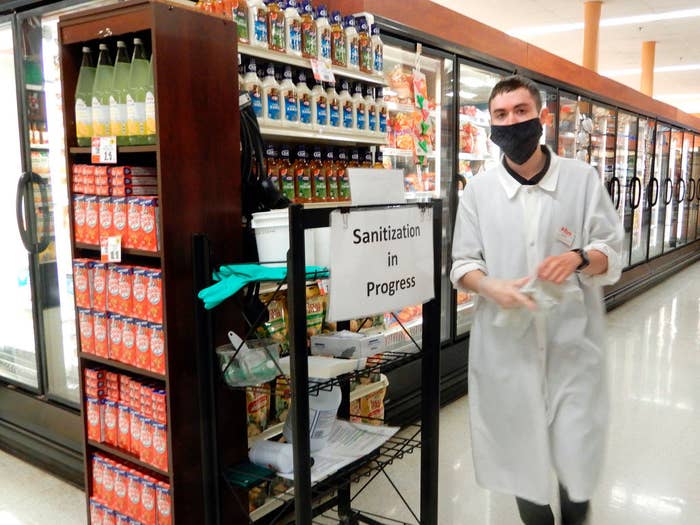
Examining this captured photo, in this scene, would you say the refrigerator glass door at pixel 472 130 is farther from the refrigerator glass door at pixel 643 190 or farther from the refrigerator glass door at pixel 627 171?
the refrigerator glass door at pixel 643 190

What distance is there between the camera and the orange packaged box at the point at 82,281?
2197 mm

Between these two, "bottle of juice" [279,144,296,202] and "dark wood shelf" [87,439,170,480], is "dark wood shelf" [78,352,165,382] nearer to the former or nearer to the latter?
"dark wood shelf" [87,439,170,480]

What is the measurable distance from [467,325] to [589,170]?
9.21 ft

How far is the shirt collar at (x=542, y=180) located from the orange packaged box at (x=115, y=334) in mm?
1396

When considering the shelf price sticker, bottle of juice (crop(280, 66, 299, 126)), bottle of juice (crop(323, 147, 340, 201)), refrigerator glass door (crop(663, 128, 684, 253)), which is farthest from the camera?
refrigerator glass door (crop(663, 128, 684, 253))

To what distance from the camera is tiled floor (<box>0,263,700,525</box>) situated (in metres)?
2.74

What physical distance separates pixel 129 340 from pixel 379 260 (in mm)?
961

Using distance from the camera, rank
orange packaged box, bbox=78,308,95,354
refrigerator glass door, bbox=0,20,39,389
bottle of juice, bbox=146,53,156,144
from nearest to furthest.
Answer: bottle of juice, bbox=146,53,156,144
orange packaged box, bbox=78,308,95,354
refrigerator glass door, bbox=0,20,39,389

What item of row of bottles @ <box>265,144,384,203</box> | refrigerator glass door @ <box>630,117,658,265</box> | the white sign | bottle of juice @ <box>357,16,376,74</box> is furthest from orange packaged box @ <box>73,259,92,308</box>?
refrigerator glass door @ <box>630,117,658,265</box>

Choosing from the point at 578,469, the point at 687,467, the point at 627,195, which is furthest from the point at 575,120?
the point at 578,469

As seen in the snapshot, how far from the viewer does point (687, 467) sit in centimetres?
317

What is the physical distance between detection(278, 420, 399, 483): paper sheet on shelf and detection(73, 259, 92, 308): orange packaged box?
959 mm

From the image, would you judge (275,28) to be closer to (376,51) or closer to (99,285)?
(376,51)

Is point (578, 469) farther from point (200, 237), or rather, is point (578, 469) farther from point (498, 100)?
point (200, 237)
